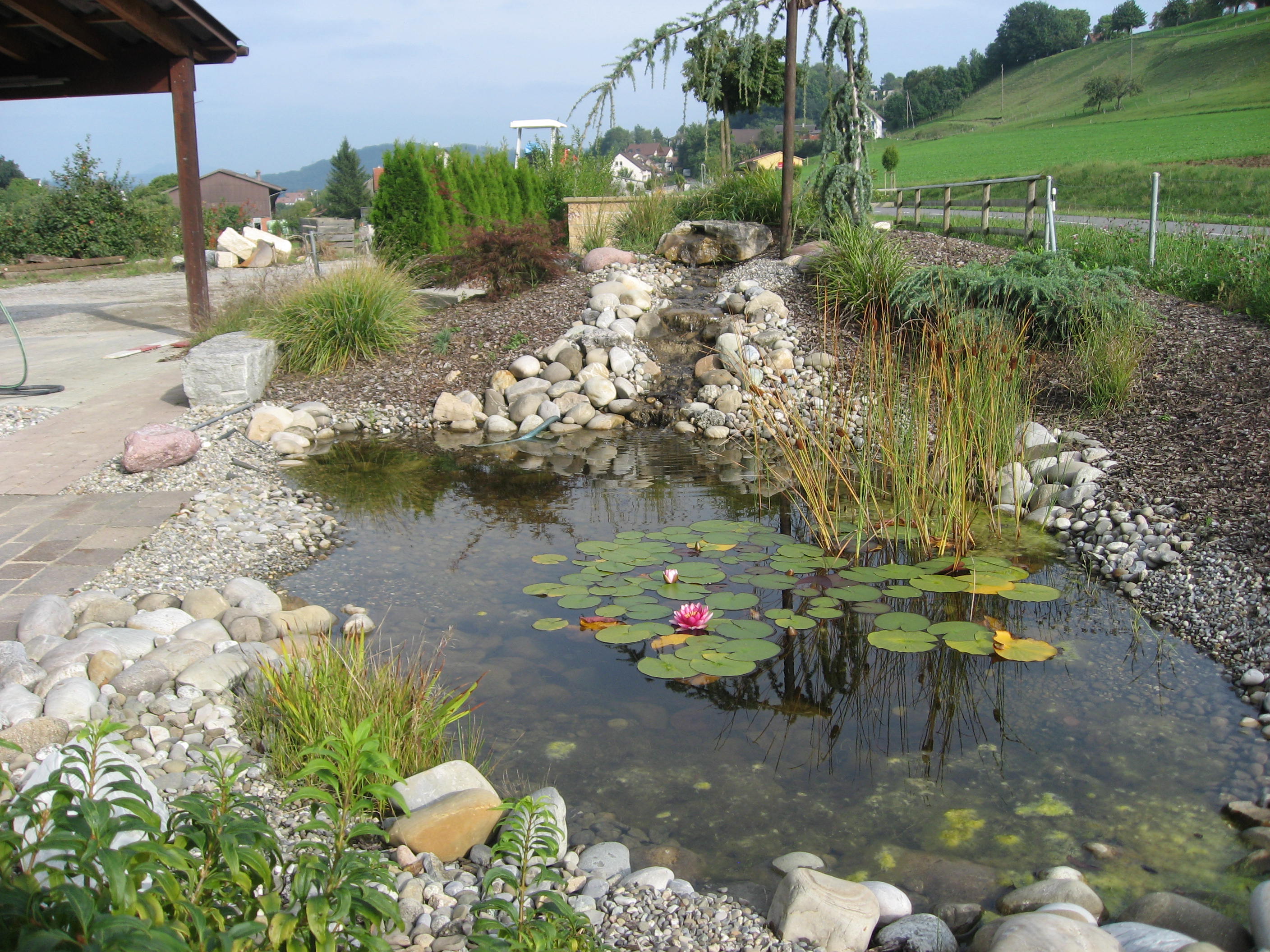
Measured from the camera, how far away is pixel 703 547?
13.8 ft

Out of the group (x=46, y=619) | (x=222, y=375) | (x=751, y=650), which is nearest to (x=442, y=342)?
(x=222, y=375)

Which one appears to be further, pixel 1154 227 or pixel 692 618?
pixel 1154 227

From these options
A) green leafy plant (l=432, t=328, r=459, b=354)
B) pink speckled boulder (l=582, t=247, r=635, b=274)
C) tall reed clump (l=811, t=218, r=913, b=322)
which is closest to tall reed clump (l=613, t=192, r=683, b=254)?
pink speckled boulder (l=582, t=247, r=635, b=274)

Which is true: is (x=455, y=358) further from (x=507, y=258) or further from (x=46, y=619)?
(x=46, y=619)

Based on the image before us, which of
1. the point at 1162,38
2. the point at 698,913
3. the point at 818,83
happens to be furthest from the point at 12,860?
the point at 1162,38

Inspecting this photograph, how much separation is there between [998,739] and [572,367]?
5.05 metres

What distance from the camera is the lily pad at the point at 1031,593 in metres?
3.58

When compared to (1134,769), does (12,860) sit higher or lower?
higher

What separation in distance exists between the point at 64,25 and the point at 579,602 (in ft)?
23.4

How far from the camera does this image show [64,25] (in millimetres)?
7195

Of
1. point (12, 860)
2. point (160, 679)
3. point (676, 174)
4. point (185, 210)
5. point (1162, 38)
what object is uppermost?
point (1162, 38)

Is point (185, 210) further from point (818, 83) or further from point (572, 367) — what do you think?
point (818, 83)

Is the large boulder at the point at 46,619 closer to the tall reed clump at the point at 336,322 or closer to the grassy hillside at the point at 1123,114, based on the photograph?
the tall reed clump at the point at 336,322

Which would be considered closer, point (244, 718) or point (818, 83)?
point (244, 718)
